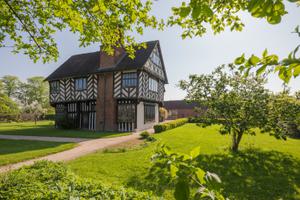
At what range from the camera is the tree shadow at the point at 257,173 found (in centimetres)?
532

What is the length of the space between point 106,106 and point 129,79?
3813 millimetres

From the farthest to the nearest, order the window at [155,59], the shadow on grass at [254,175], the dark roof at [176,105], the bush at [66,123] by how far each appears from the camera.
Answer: the dark roof at [176,105]
the window at [155,59]
the bush at [66,123]
the shadow on grass at [254,175]

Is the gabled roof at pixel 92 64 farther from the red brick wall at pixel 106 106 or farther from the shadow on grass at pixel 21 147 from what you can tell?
the shadow on grass at pixel 21 147

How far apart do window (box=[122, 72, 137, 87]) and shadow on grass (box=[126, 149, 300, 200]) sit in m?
11.7

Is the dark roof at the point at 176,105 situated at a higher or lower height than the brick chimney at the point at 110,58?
lower

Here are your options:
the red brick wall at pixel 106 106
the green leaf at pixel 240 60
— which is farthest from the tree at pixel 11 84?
the green leaf at pixel 240 60

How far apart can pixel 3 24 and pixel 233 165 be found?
926 centimetres

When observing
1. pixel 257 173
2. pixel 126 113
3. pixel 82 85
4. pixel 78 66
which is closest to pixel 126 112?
pixel 126 113

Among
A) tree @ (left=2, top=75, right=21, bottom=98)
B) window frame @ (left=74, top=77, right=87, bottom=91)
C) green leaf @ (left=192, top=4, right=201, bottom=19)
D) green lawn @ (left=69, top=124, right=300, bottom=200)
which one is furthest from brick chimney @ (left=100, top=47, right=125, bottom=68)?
tree @ (left=2, top=75, right=21, bottom=98)

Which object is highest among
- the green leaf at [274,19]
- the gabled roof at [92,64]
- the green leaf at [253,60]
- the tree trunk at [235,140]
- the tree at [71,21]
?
the gabled roof at [92,64]

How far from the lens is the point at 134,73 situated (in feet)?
61.9

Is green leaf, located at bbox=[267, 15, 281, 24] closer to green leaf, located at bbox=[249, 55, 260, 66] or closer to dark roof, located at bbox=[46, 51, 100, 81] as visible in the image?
green leaf, located at bbox=[249, 55, 260, 66]

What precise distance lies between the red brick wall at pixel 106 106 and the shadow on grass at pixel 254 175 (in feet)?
41.4

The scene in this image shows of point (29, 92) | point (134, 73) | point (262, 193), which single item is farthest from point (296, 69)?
point (29, 92)
